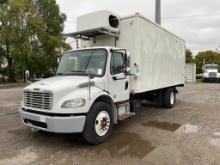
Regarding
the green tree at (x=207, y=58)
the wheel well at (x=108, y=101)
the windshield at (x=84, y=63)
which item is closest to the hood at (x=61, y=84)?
the windshield at (x=84, y=63)

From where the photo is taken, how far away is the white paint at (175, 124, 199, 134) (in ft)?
20.4

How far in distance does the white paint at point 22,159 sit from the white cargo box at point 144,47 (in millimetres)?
3327

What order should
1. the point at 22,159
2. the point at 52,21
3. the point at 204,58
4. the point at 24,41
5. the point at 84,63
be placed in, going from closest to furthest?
the point at 22,159 < the point at 84,63 < the point at 24,41 < the point at 52,21 < the point at 204,58

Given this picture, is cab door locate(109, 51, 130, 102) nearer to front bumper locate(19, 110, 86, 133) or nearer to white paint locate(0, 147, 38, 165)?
front bumper locate(19, 110, 86, 133)

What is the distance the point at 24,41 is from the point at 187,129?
27211mm

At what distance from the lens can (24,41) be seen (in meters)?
29.4

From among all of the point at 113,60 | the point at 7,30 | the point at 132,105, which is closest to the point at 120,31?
the point at 113,60

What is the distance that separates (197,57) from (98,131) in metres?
72.2

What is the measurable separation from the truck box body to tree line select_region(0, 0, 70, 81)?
65.9 ft

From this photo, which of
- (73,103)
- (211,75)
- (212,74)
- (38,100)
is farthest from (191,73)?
(38,100)

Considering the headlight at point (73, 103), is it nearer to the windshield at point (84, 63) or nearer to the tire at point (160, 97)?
the windshield at point (84, 63)

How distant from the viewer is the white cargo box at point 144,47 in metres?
6.69

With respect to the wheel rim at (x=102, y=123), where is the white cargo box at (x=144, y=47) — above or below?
above

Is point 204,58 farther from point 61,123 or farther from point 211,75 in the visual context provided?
point 61,123
